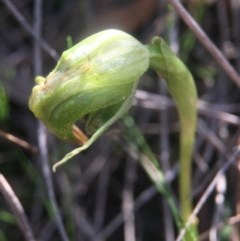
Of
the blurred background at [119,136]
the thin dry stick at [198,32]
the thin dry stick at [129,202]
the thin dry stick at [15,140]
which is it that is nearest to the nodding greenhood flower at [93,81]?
the thin dry stick at [198,32]

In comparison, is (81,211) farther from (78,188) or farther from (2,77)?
(2,77)

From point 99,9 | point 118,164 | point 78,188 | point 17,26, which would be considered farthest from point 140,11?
point 78,188

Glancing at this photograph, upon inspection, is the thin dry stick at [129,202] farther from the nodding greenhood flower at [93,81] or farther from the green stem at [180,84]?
the nodding greenhood flower at [93,81]

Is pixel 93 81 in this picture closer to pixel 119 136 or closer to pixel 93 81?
pixel 93 81

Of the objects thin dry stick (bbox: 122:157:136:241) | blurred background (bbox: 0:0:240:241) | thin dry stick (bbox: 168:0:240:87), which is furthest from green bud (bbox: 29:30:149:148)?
thin dry stick (bbox: 122:157:136:241)

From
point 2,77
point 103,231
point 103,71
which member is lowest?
point 103,231

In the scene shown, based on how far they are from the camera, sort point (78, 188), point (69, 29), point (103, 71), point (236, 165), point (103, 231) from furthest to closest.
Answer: point (69, 29) → point (78, 188) → point (103, 231) → point (236, 165) → point (103, 71)
